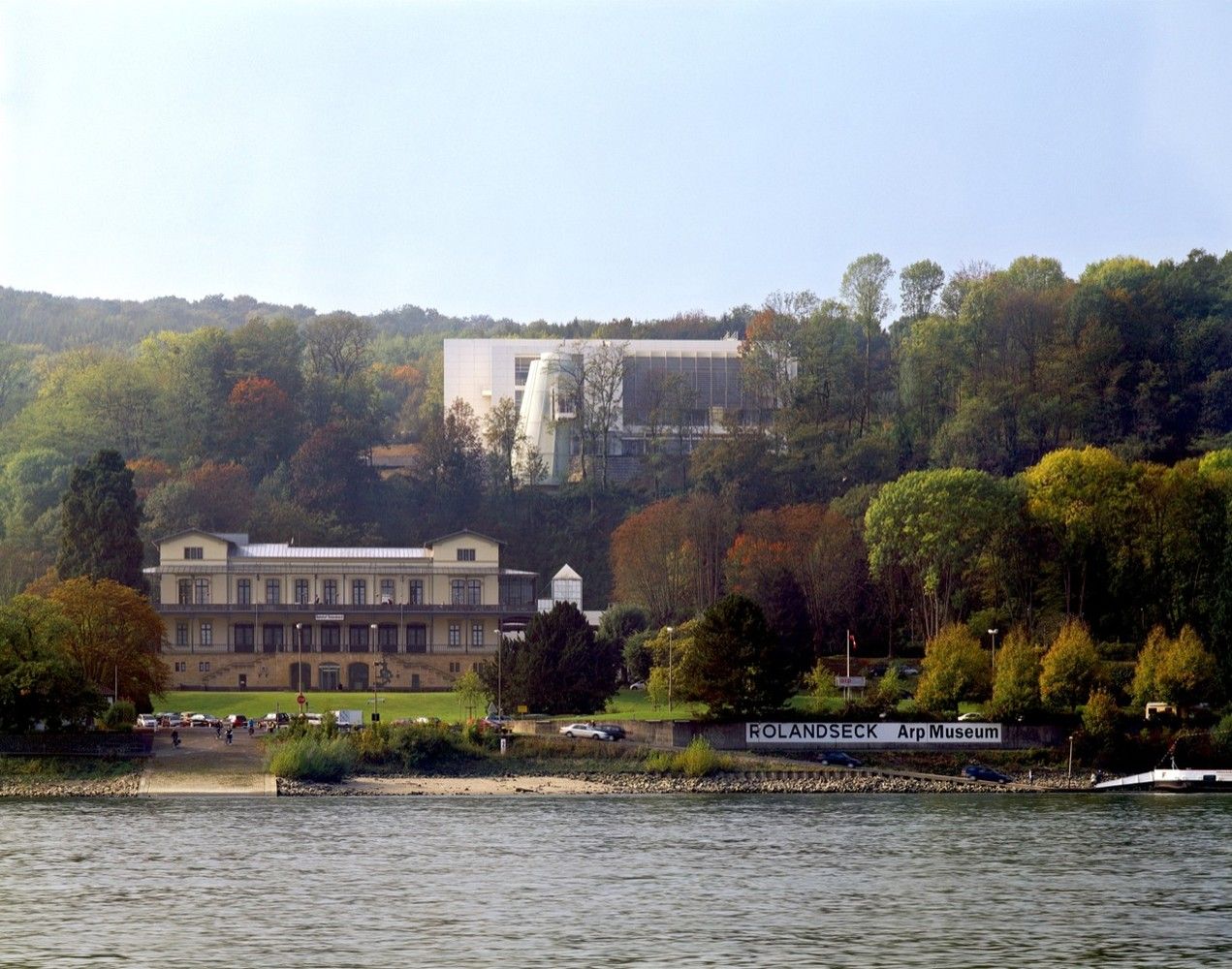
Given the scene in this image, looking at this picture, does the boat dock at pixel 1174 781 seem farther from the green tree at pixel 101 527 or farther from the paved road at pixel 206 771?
the green tree at pixel 101 527

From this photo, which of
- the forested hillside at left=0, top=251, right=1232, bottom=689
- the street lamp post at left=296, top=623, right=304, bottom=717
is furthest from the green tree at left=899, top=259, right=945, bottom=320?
the street lamp post at left=296, top=623, right=304, bottom=717

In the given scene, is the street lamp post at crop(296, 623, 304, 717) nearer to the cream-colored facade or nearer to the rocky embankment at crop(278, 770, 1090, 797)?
the cream-colored facade

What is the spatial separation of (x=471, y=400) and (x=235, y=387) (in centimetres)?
1943

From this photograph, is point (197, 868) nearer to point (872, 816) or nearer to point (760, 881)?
point (760, 881)

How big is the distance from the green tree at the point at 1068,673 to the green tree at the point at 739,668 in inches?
422

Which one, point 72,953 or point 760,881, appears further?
point 760,881

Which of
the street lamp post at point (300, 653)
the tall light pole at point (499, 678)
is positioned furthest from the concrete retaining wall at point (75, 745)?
the street lamp post at point (300, 653)

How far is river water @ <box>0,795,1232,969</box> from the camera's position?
46438 mm

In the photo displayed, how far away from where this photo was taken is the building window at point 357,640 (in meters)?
130

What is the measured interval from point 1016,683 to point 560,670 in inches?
809

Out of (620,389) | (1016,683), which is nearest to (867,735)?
(1016,683)

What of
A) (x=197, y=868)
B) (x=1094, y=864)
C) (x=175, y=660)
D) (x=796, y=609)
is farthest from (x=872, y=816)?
(x=175, y=660)

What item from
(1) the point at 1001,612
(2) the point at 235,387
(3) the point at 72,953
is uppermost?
(2) the point at 235,387

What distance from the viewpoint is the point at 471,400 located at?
170m
